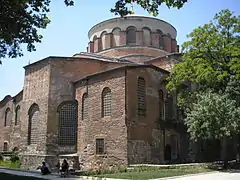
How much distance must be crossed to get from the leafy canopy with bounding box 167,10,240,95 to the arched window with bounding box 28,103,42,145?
41.0ft

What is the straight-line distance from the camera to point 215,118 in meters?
18.6

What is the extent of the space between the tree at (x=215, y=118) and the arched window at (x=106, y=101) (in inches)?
249

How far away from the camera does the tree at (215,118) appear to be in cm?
1852

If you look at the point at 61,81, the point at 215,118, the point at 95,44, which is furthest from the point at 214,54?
the point at 95,44

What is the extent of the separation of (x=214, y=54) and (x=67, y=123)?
42.6ft

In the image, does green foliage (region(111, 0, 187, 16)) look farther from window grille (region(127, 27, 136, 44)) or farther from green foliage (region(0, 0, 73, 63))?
window grille (region(127, 27, 136, 44))

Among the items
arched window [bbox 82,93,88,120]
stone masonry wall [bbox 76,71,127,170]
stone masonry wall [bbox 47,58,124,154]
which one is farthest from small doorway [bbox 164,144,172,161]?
stone masonry wall [bbox 47,58,124,154]

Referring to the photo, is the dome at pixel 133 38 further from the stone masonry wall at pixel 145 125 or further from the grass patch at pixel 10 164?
the grass patch at pixel 10 164

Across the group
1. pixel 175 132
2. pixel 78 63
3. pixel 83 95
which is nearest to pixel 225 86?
pixel 175 132

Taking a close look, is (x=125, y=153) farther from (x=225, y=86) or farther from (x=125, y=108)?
(x=225, y=86)

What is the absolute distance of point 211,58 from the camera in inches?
849

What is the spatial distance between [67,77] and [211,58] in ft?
39.8

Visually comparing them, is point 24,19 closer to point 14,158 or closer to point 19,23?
point 19,23

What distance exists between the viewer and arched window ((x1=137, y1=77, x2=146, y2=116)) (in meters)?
22.6
